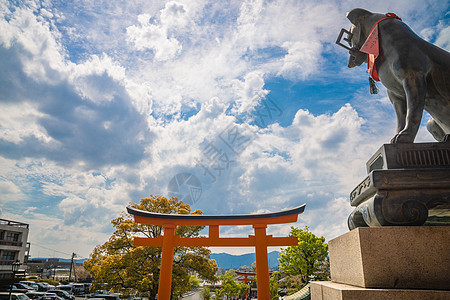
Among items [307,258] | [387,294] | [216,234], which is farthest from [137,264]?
[387,294]

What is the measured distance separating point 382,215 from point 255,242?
25.5ft

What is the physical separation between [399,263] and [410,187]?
0.67 metres

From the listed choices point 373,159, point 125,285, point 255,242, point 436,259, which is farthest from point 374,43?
point 125,285

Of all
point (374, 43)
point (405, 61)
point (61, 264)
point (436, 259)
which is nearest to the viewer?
point (436, 259)

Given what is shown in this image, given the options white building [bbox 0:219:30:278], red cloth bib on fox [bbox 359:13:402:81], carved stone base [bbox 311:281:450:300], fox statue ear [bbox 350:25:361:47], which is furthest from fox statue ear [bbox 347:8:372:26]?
white building [bbox 0:219:30:278]

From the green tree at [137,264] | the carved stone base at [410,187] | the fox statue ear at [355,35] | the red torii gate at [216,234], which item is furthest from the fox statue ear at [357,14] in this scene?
the green tree at [137,264]

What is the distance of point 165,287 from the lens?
9062 mm

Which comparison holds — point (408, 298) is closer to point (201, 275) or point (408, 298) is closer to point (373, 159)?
point (373, 159)

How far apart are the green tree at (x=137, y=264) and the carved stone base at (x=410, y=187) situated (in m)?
12.1

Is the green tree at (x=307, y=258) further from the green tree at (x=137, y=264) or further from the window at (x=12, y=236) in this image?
the window at (x=12, y=236)

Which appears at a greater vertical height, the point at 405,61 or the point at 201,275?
the point at 405,61

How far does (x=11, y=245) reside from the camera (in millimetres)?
26031

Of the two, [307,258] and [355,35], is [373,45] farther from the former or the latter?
[307,258]

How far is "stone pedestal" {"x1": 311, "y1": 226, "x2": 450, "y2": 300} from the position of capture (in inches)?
80.9
